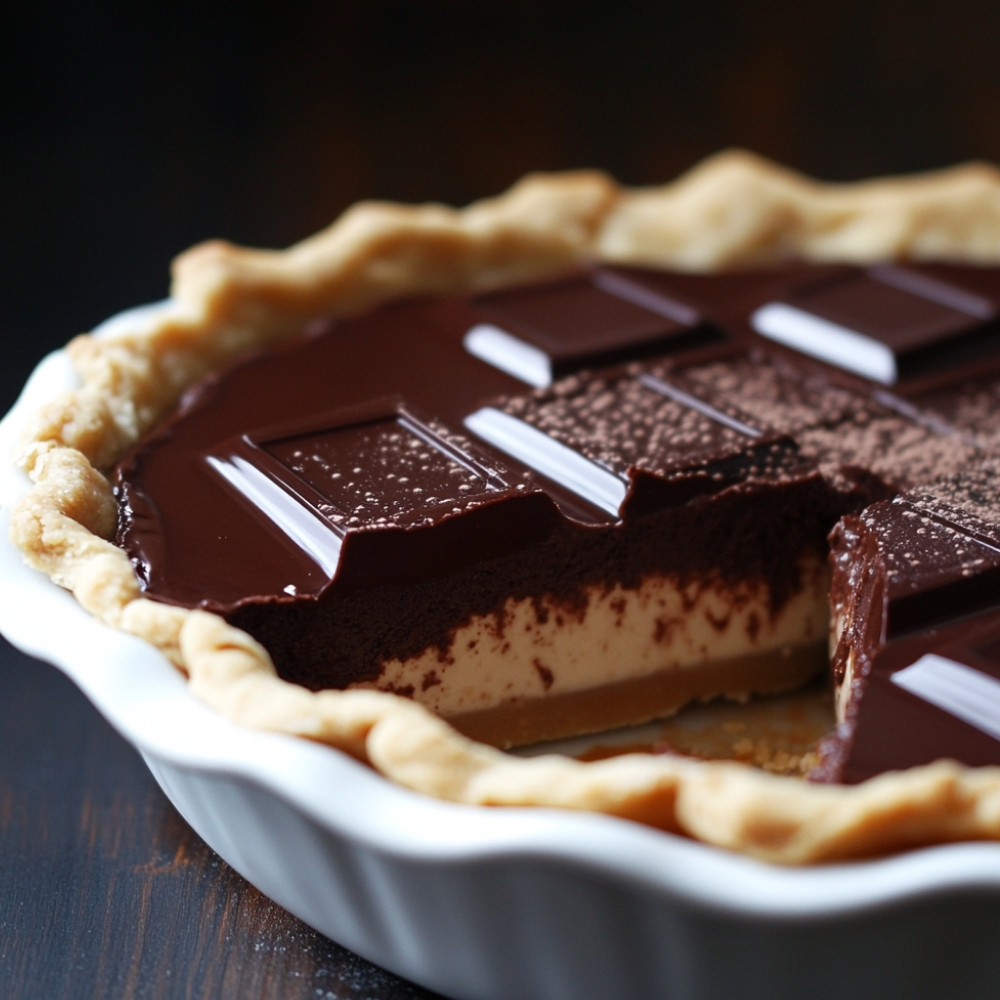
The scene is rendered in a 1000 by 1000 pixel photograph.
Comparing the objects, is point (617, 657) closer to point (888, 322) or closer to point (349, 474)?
point (349, 474)

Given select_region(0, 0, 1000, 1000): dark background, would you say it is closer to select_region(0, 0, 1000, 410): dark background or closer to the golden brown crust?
select_region(0, 0, 1000, 410): dark background

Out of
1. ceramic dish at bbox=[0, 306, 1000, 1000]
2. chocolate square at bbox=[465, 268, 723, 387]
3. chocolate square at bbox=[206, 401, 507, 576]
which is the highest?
chocolate square at bbox=[465, 268, 723, 387]

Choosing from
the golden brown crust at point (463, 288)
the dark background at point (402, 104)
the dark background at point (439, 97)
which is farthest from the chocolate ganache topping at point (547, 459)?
the dark background at point (439, 97)

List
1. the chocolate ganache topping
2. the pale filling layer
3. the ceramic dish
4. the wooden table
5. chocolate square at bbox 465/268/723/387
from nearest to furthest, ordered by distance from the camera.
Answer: the ceramic dish, the wooden table, the chocolate ganache topping, the pale filling layer, chocolate square at bbox 465/268/723/387

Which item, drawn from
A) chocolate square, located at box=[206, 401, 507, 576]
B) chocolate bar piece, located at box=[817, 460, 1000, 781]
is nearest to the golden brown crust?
chocolate bar piece, located at box=[817, 460, 1000, 781]

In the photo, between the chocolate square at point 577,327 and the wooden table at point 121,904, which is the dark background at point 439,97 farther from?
the wooden table at point 121,904

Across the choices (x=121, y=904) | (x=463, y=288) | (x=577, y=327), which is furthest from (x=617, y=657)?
(x=463, y=288)

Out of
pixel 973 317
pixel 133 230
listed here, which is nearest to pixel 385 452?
pixel 973 317

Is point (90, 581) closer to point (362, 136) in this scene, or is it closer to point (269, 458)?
point (269, 458)
